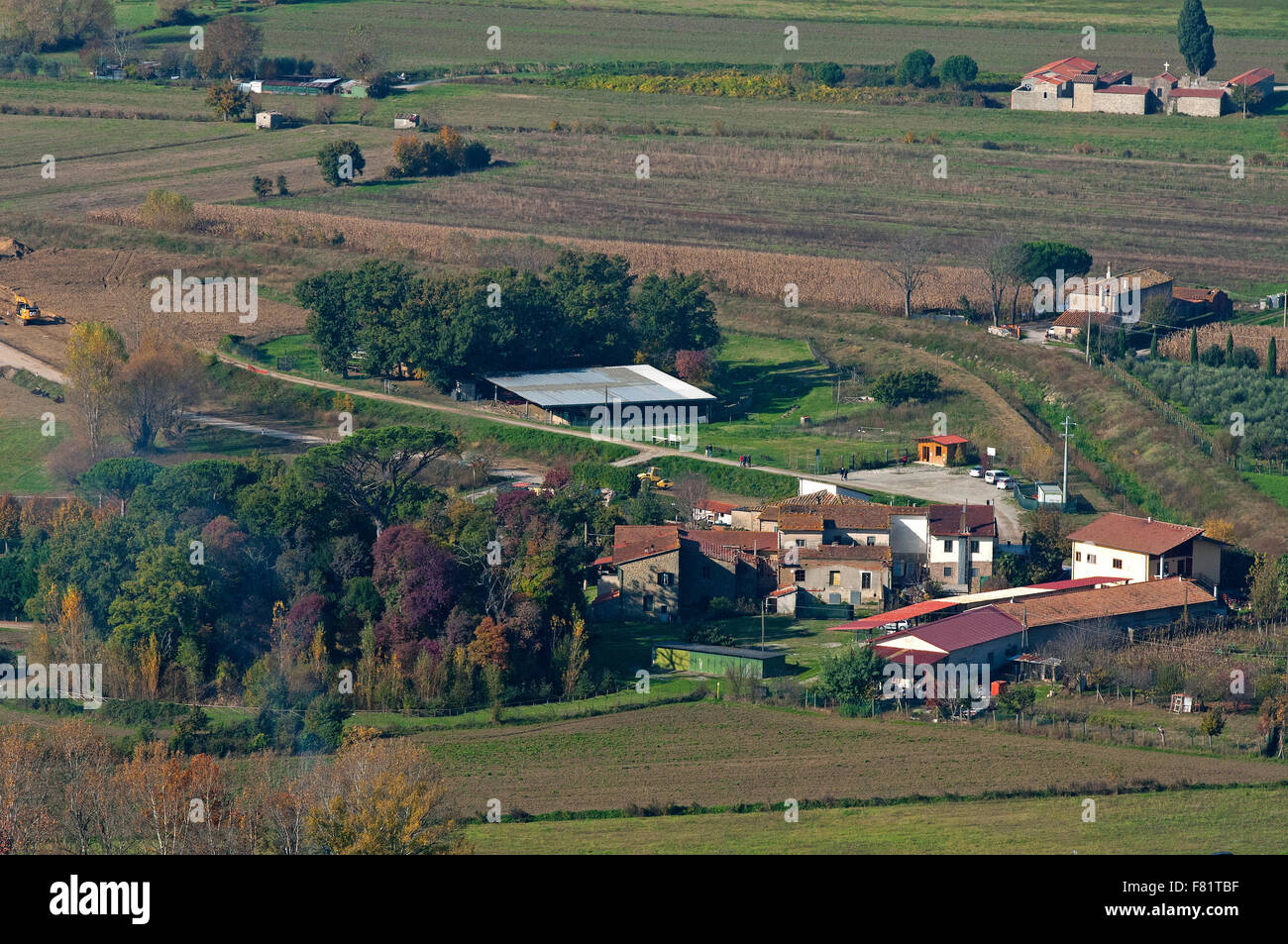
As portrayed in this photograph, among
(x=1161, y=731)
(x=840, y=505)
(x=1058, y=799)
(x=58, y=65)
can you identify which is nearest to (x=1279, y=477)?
(x=840, y=505)

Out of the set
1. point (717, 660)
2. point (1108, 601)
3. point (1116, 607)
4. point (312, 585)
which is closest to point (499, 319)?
point (312, 585)

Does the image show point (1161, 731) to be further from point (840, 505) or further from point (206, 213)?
point (206, 213)

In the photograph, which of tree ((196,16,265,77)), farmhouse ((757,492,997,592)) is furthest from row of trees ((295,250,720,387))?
tree ((196,16,265,77))

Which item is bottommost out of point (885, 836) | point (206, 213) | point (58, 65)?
point (885, 836)

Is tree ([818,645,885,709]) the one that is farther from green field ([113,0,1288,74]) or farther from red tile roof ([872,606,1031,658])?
green field ([113,0,1288,74])

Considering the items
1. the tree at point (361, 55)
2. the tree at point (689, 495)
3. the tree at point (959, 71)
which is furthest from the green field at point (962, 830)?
the tree at point (361, 55)

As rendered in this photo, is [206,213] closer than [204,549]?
No
